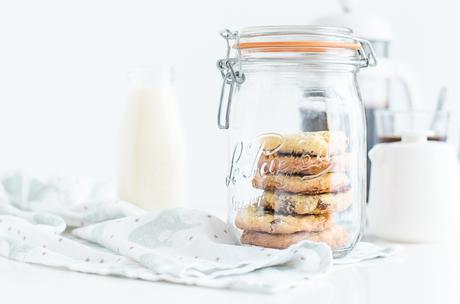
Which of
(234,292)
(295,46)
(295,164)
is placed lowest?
(234,292)

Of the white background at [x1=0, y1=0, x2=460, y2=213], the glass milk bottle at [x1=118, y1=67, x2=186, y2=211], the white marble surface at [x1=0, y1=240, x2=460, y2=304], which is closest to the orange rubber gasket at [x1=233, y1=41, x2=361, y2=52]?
the white marble surface at [x1=0, y1=240, x2=460, y2=304]

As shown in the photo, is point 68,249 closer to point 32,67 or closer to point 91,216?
point 91,216

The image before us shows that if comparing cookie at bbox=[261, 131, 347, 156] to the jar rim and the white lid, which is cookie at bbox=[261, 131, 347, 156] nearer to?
the jar rim

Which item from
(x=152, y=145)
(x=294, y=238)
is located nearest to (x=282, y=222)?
(x=294, y=238)

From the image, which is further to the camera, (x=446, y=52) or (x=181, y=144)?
(x=446, y=52)

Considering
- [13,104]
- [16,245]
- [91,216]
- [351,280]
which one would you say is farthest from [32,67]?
[351,280]

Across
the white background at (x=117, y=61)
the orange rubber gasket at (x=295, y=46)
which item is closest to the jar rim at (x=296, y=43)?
the orange rubber gasket at (x=295, y=46)

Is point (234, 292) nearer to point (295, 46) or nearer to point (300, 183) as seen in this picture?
point (300, 183)
